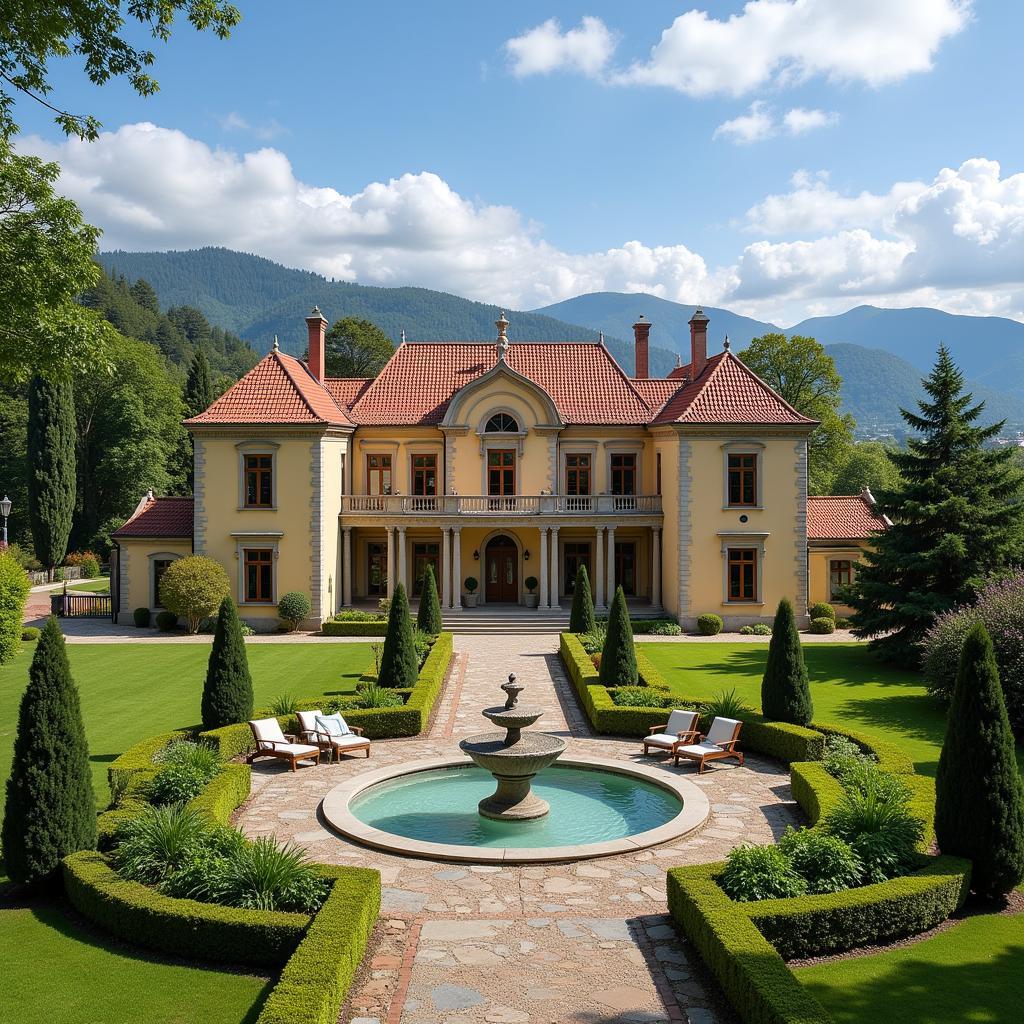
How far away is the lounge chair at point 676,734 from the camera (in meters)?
17.0

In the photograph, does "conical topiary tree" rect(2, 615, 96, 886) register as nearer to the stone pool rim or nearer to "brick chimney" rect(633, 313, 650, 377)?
the stone pool rim

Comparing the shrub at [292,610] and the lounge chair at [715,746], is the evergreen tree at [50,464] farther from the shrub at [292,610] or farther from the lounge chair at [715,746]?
the lounge chair at [715,746]

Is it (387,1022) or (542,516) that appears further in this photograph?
(542,516)

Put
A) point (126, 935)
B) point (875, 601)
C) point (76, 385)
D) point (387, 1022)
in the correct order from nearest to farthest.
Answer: point (387, 1022), point (126, 935), point (875, 601), point (76, 385)

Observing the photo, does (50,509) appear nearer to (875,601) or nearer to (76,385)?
(76,385)

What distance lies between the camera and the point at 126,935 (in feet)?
31.3

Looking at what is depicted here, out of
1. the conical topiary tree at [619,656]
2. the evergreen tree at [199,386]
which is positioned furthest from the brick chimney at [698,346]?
the evergreen tree at [199,386]

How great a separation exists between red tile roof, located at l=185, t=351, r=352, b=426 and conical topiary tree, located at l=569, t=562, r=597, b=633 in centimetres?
1120

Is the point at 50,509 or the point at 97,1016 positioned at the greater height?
the point at 50,509

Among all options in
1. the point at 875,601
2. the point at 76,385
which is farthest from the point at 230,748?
the point at 76,385

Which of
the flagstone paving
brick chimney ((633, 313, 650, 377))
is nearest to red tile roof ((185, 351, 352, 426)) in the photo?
brick chimney ((633, 313, 650, 377))

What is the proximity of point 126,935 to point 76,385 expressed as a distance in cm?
5766

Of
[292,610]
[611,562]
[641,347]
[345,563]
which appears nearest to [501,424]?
[611,562]

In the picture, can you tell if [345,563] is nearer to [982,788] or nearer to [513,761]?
[513,761]
